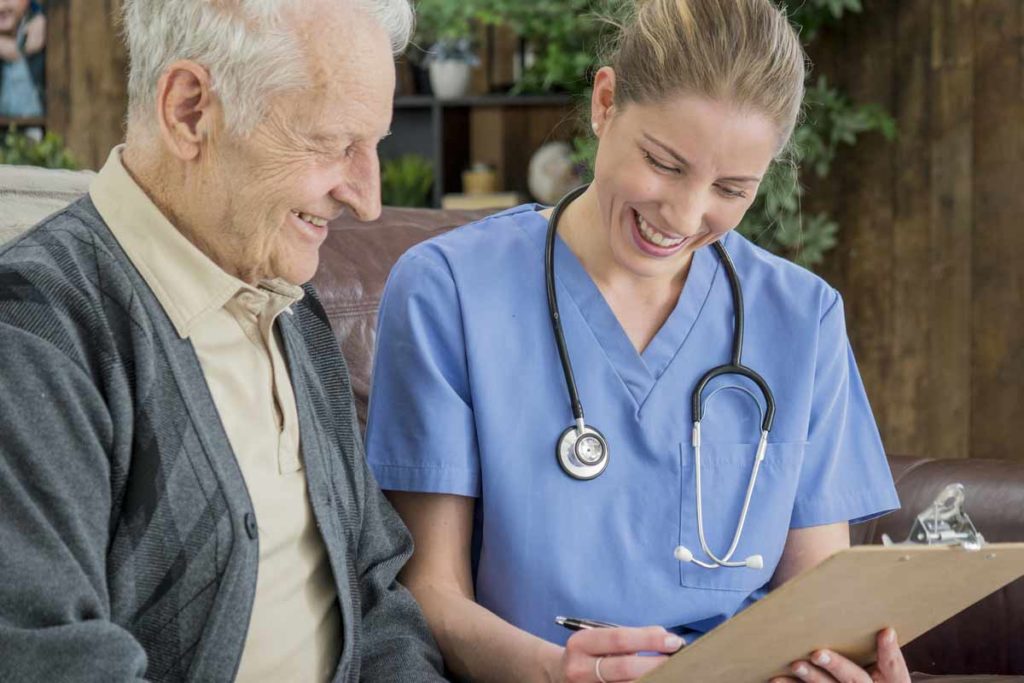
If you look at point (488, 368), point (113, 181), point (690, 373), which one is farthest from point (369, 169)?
point (690, 373)

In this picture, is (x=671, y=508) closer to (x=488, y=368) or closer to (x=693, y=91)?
(x=488, y=368)

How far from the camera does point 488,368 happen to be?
1.51m

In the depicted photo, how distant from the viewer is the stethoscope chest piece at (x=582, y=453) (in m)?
1.48

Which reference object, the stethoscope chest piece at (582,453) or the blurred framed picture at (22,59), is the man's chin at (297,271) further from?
the blurred framed picture at (22,59)

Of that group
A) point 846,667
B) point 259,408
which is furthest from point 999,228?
point 259,408

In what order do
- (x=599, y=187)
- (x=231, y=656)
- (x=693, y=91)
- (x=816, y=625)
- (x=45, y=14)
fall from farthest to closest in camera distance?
(x=45, y=14) < (x=599, y=187) < (x=693, y=91) < (x=816, y=625) < (x=231, y=656)

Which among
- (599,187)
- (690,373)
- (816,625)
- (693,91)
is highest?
(693,91)

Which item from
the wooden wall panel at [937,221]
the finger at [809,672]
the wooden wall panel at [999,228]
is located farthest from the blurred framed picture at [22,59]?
the finger at [809,672]

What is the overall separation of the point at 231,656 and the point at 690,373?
0.66 metres

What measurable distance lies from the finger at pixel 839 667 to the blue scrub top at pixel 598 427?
0.24 meters

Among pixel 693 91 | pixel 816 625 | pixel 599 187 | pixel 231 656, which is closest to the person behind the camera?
pixel 231 656

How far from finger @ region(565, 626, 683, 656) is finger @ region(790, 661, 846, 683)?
0.11 meters

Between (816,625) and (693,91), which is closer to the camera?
(816,625)

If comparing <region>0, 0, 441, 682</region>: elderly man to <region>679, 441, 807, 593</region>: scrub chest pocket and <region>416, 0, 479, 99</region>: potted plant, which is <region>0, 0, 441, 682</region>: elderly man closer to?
<region>679, 441, 807, 593</region>: scrub chest pocket
